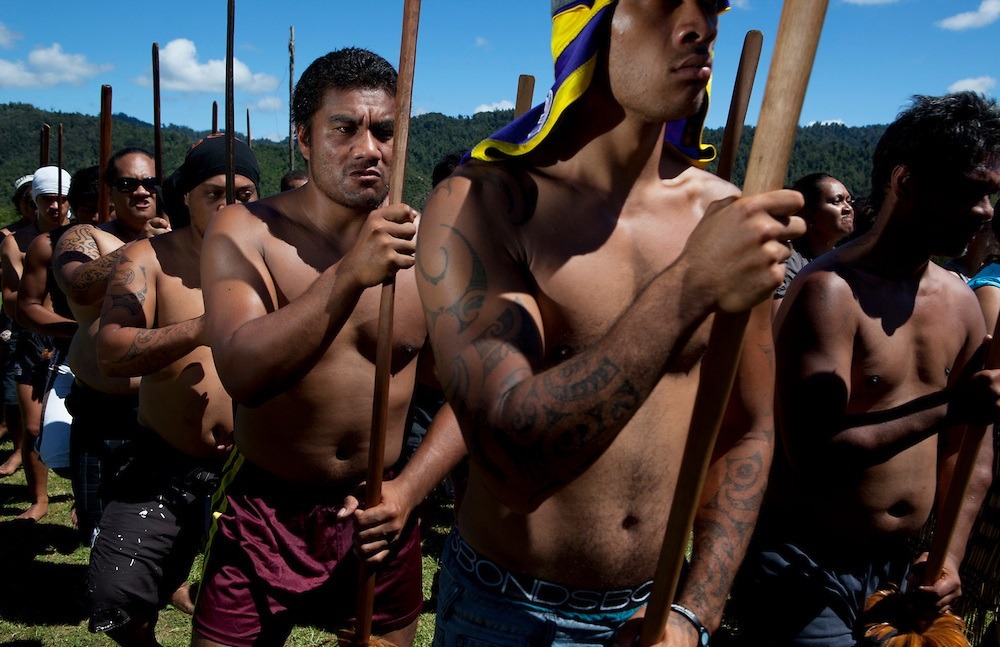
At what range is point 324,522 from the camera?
283 centimetres

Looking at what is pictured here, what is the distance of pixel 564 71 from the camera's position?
183 centimetres

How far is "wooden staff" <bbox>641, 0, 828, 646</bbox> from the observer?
49.4 inches

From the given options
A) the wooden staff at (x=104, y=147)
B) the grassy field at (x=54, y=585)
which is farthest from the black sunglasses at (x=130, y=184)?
the grassy field at (x=54, y=585)

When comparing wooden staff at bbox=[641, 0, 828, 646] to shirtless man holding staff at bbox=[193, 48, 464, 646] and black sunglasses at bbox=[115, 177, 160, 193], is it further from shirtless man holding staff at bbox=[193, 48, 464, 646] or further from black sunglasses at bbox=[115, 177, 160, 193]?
black sunglasses at bbox=[115, 177, 160, 193]

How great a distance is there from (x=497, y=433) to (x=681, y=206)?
811 millimetres

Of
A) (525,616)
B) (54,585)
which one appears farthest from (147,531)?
(54,585)

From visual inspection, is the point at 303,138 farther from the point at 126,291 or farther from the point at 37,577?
the point at 37,577

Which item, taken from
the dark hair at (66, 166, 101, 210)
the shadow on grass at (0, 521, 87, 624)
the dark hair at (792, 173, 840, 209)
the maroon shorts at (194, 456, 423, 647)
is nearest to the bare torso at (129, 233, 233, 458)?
the maroon shorts at (194, 456, 423, 647)

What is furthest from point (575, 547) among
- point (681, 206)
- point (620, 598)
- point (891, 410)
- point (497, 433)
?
point (891, 410)

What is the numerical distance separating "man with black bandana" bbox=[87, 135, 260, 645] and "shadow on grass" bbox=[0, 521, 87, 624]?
1326mm

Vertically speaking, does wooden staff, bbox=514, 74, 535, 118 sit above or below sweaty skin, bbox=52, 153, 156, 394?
above

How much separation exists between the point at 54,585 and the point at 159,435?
8.29ft

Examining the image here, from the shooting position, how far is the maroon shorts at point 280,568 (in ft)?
8.91

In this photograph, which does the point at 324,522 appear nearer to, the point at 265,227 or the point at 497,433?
the point at 265,227
